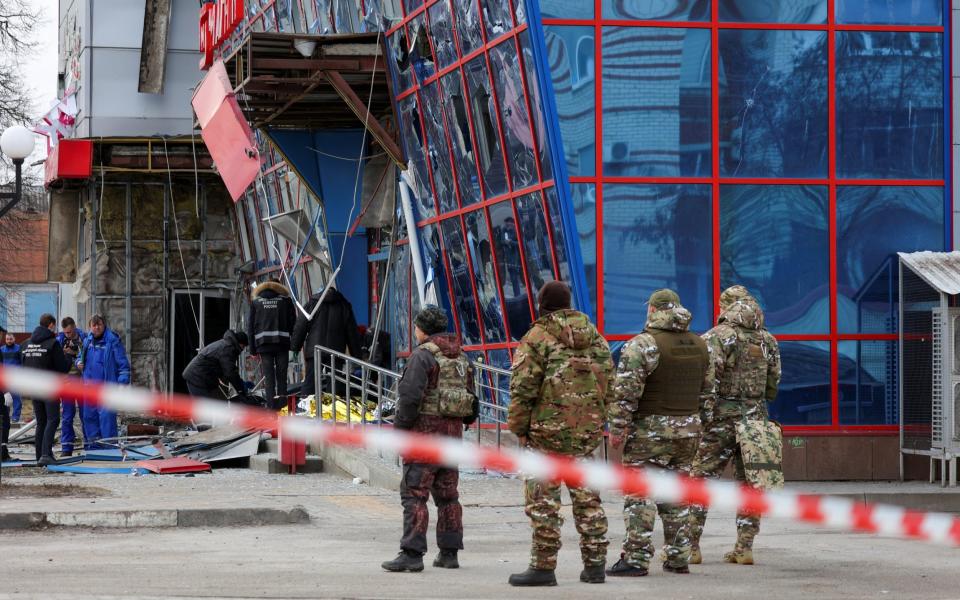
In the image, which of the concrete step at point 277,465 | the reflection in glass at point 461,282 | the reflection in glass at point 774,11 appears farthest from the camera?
the reflection in glass at point 461,282

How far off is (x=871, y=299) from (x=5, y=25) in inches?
1061

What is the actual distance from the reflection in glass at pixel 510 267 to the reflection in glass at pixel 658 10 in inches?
98.6

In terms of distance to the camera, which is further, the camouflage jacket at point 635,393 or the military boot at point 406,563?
the military boot at point 406,563

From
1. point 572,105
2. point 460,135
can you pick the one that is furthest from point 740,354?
point 460,135

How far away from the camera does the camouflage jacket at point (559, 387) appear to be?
863 centimetres

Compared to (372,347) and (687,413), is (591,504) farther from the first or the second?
(372,347)

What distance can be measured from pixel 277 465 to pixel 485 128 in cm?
455

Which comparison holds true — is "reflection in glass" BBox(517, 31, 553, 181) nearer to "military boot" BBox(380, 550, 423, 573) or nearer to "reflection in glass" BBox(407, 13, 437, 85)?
"reflection in glass" BBox(407, 13, 437, 85)

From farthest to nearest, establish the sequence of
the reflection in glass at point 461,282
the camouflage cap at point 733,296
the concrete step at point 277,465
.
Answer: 1. the reflection in glass at point 461,282
2. the concrete step at point 277,465
3. the camouflage cap at point 733,296

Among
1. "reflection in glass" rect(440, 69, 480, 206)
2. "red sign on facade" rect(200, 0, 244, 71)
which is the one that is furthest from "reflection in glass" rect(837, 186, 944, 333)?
"red sign on facade" rect(200, 0, 244, 71)

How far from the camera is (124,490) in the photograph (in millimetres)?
14680

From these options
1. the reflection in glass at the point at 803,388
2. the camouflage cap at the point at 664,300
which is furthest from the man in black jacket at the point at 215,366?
the camouflage cap at the point at 664,300

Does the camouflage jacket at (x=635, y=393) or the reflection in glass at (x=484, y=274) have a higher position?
the reflection in glass at (x=484, y=274)

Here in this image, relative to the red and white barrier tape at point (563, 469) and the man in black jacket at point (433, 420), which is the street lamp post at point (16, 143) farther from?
the man in black jacket at point (433, 420)
